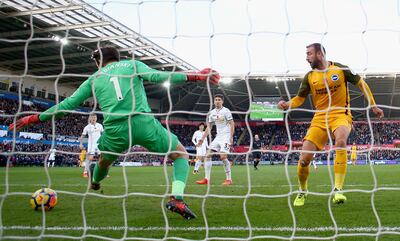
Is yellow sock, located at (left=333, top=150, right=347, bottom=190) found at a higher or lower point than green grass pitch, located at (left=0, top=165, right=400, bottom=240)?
higher

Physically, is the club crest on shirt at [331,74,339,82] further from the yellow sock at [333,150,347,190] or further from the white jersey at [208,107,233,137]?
the white jersey at [208,107,233,137]

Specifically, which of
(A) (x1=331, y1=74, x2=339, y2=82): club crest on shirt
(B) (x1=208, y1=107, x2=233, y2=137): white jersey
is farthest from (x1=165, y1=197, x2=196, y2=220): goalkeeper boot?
(B) (x1=208, y1=107, x2=233, y2=137): white jersey

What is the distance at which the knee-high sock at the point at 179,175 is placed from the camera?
4109mm

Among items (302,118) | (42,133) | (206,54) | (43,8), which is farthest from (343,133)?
(302,118)

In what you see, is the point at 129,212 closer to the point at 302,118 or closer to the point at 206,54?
the point at 206,54

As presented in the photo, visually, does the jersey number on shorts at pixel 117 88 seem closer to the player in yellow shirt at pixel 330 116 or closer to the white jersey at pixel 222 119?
the player in yellow shirt at pixel 330 116

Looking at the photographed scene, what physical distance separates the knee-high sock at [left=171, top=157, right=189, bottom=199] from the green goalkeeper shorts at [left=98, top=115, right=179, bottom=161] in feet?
0.60

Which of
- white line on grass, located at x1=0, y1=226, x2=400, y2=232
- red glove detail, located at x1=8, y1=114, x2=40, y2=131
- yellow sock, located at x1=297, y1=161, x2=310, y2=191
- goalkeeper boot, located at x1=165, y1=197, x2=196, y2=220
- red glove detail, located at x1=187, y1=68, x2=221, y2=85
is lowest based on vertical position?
white line on grass, located at x1=0, y1=226, x2=400, y2=232

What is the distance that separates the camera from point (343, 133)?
4.89 m

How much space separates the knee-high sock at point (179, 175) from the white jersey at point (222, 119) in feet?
13.2

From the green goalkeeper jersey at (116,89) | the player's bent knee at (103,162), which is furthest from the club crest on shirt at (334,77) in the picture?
the player's bent knee at (103,162)

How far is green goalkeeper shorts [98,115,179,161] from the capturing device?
13.4 ft

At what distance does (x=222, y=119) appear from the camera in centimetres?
866

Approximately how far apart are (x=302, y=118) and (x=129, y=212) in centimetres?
4044
